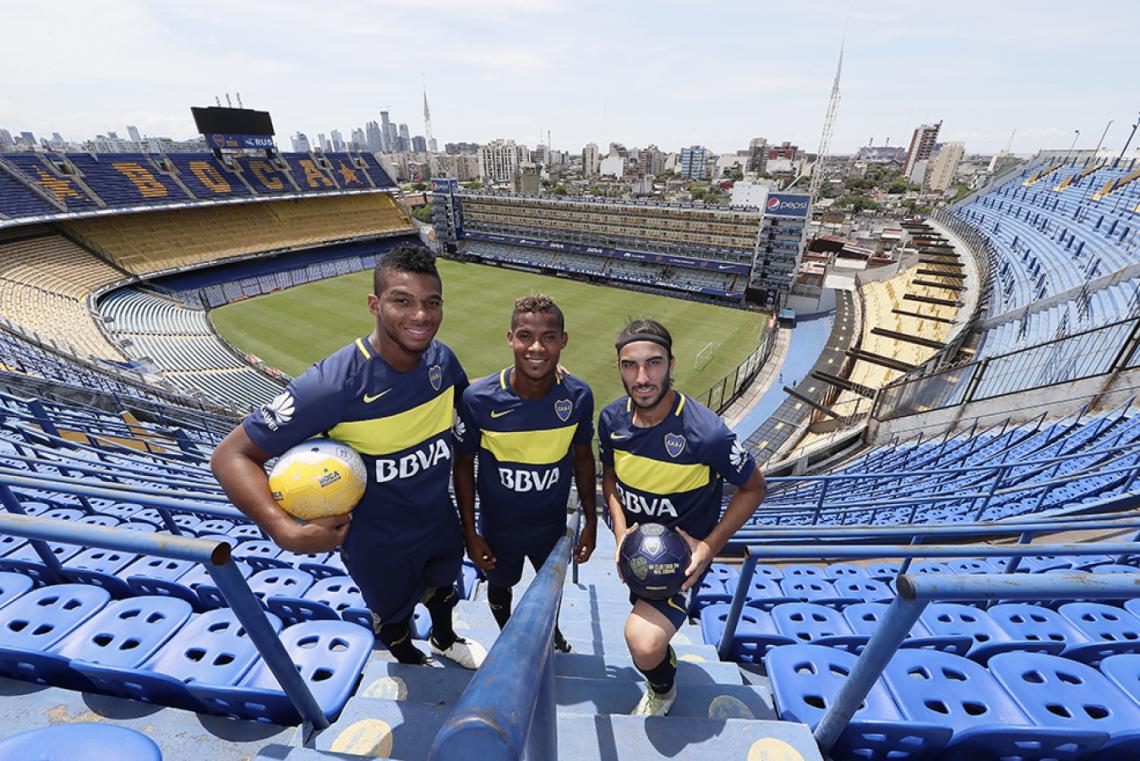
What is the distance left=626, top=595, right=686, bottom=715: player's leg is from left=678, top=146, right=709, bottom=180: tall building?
16842cm

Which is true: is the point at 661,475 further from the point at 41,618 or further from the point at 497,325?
the point at 497,325

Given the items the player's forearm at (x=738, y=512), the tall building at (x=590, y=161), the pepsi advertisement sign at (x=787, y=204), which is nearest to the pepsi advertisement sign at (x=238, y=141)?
the pepsi advertisement sign at (x=787, y=204)

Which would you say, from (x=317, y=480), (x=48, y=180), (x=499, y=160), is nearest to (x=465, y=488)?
(x=317, y=480)

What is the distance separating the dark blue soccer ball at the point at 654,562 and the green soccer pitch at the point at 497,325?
1884 centimetres

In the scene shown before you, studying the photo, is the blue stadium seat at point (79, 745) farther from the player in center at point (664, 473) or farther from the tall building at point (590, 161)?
the tall building at point (590, 161)

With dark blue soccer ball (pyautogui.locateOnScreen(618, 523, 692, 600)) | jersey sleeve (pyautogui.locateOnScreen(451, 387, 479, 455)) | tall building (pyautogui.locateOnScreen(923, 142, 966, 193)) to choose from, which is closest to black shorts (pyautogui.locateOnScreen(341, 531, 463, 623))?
jersey sleeve (pyautogui.locateOnScreen(451, 387, 479, 455))

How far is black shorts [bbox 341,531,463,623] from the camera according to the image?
282cm

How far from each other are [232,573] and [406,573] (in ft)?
4.28

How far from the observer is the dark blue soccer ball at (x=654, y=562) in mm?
2627

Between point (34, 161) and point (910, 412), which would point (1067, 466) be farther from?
point (34, 161)

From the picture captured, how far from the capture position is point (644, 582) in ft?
8.71

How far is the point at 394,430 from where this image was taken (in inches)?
105

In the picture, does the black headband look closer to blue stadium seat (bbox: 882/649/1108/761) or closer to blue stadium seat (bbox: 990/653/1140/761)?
blue stadium seat (bbox: 882/649/1108/761)

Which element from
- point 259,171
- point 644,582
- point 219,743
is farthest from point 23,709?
point 259,171
